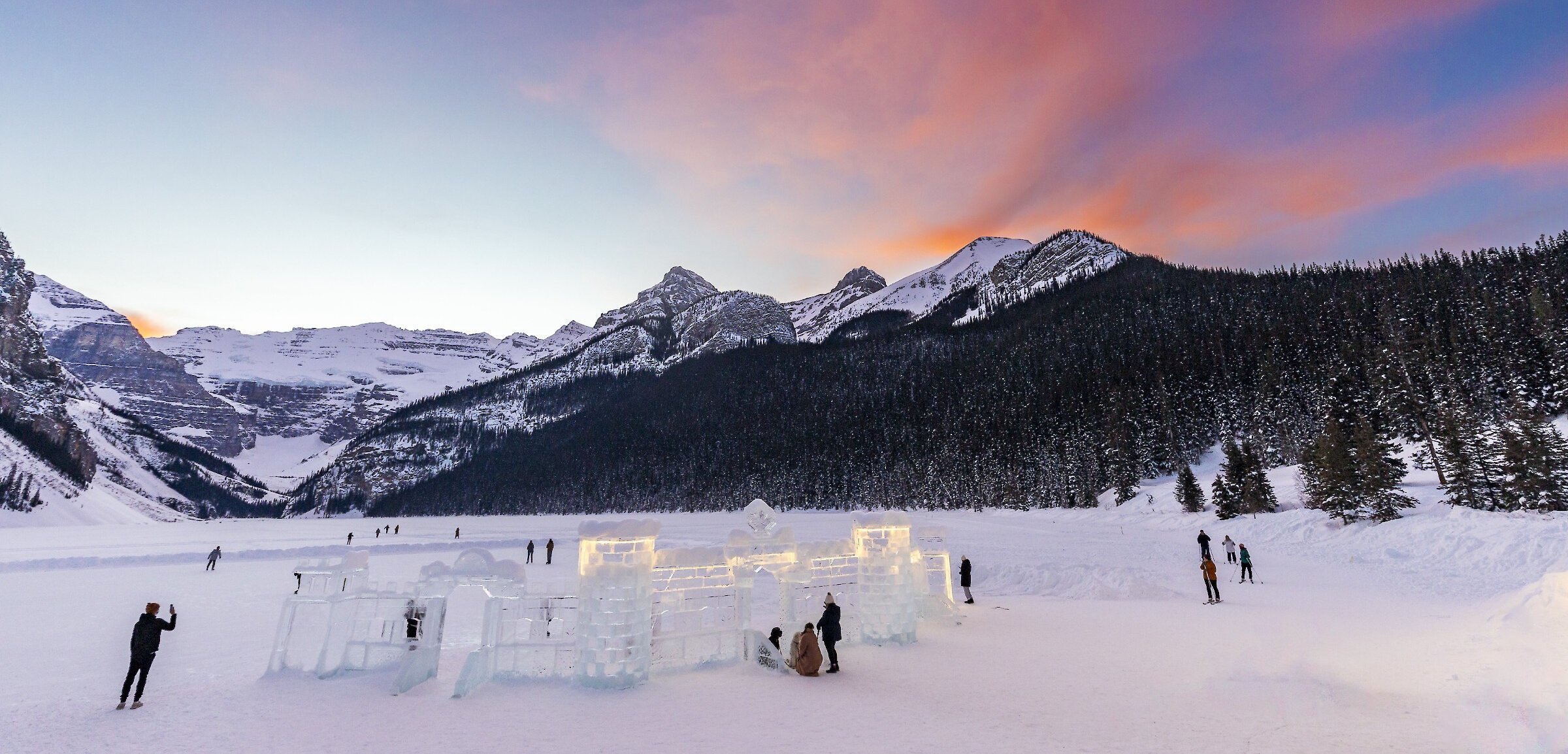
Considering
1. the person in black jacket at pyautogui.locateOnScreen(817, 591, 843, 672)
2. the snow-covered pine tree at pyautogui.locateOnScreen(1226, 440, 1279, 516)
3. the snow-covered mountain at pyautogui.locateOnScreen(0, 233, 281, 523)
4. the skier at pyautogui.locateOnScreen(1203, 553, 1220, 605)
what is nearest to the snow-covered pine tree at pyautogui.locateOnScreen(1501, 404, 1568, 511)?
the snow-covered pine tree at pyautogui.locateOnScreen(1226, 440, 1279, 516)

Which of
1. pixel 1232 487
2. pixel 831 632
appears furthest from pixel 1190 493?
pixel 831 632

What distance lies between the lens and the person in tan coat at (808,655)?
39.3 feet

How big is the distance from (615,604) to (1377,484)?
A: 118 feet

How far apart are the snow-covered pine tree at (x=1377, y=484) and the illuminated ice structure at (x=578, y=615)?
102 ft

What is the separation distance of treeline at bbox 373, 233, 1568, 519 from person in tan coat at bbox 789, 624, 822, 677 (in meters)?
32.1

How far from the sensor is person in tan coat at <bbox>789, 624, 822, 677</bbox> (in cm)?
1198

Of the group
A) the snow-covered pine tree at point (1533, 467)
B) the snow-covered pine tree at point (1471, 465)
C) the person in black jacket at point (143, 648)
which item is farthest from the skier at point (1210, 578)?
the person in black jacket at point (143, 648)

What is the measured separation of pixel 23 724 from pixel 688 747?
10.3 m

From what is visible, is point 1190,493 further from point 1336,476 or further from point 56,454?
point 56,454

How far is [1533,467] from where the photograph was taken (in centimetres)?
2642

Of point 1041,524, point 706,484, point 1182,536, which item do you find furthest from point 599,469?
point 1182,536

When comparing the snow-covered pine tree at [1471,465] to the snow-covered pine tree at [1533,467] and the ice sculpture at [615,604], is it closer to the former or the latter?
the snow-covered pine tree at [1533,467]

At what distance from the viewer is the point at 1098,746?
7516mm

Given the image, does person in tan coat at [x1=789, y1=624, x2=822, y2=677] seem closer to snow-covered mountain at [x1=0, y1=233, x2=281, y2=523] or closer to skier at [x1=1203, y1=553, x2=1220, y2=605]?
skier at [x1=1203, y1=553, x2=1220, y2=605]
